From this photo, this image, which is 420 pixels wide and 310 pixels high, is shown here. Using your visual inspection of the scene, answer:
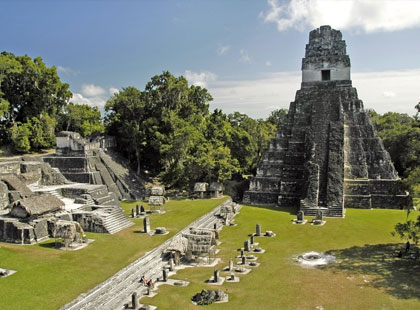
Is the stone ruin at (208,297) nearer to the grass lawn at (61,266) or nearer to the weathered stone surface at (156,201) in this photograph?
the grass lawn at (61,266)

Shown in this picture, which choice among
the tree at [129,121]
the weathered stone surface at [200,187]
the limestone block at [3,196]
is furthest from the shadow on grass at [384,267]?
the tree at [129,121]

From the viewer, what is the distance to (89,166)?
31438mm

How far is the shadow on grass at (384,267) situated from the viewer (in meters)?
13.2

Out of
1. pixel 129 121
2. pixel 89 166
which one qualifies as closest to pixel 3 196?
pixel 89 166

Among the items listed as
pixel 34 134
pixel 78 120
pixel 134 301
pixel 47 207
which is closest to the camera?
pixel 134 301

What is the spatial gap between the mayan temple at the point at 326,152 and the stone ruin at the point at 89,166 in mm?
11185

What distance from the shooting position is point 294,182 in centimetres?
2894

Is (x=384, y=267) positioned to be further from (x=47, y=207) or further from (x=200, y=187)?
(x=200, y=187)

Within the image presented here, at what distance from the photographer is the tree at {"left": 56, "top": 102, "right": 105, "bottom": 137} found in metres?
42.6

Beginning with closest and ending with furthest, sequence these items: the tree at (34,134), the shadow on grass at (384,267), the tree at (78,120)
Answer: the shadow on grass at (384,267)
the tree at (34,134)
the tree at (78,120)

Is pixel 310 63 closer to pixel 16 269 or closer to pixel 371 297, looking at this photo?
pixel 371 297

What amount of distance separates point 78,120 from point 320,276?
36725mm

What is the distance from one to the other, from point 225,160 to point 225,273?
60.2ft

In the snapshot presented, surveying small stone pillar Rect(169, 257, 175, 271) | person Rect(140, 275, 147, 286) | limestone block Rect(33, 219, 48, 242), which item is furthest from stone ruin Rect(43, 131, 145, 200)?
person Rect(140, 275, 147, 286)
